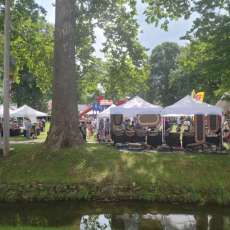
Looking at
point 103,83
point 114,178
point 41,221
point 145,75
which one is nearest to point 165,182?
point 114,178

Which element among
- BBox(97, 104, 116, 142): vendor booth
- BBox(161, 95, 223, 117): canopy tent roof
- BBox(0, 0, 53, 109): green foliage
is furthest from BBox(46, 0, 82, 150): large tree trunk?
BBox(97, 104, 116, 142): vendor booth

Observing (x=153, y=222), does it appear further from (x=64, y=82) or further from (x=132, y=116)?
(x=132, y=116)

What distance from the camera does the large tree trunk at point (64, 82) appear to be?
56.1 ft

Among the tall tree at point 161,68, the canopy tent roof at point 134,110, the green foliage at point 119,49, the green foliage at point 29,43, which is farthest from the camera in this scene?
the tall tree at point 161,68

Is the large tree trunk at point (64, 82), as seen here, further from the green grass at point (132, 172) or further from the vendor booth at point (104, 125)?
the vendor booth at point (104, 125)

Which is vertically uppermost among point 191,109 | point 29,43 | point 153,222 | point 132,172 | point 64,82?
point 29,43

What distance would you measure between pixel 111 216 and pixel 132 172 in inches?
115

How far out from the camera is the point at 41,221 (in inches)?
457

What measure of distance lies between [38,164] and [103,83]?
2455cm

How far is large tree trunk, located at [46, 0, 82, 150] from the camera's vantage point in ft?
56.1

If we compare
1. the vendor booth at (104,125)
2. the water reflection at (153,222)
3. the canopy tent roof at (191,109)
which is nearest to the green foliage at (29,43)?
the vendor booth at (104,125)

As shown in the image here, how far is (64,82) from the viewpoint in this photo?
1730 cm

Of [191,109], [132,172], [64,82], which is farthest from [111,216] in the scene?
[191,109]

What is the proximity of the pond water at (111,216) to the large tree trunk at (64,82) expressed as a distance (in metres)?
4.04
